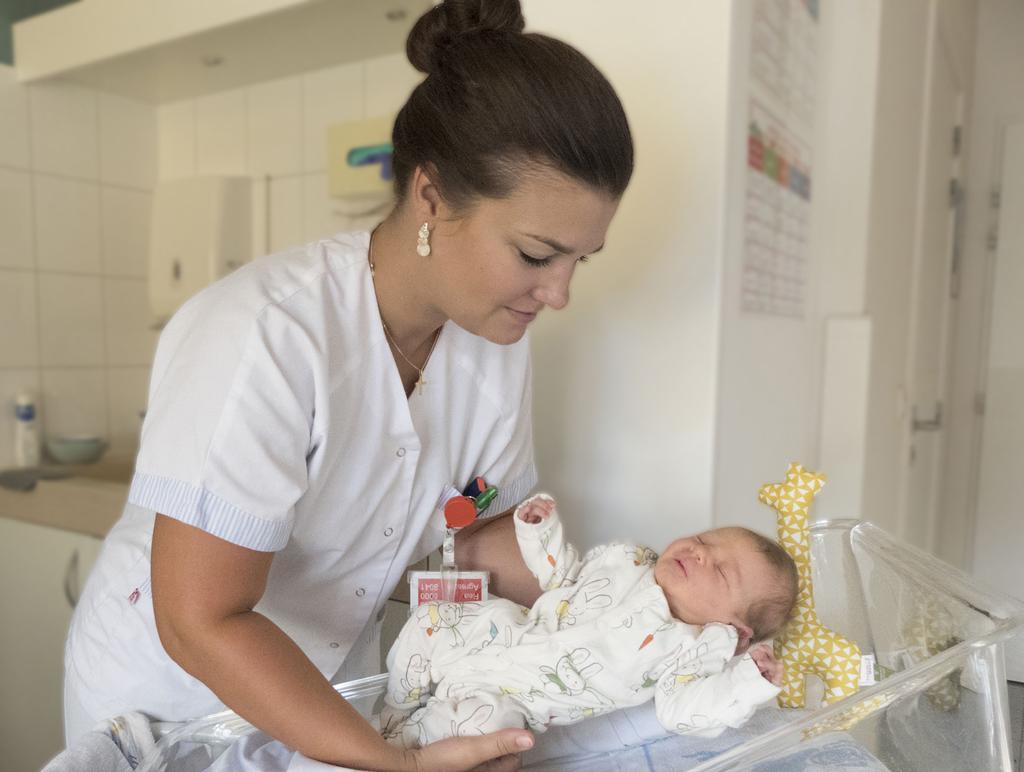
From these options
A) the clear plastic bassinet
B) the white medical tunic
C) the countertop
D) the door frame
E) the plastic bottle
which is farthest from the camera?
the plastic bottle

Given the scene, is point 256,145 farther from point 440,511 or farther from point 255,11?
point 440,511

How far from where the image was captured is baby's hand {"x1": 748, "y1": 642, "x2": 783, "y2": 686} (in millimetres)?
661

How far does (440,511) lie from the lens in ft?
3.12

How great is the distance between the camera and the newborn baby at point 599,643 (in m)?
Answer: 0.74

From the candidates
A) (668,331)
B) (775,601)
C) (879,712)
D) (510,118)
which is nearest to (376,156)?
(668,331)

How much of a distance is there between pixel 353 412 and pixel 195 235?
154 cm

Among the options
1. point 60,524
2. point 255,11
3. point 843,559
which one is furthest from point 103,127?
point 843,559

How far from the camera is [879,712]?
595mm

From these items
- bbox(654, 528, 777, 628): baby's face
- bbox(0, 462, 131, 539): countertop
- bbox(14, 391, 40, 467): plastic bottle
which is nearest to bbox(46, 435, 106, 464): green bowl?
bbox(14, 391, 40, 467): plastic bottle

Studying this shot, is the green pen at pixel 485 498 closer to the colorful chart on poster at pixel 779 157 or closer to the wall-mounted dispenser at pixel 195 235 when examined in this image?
the colorful chart on poster at pixel 779 157

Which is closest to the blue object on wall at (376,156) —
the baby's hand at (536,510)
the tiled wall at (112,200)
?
the tiled wall at (112,200)

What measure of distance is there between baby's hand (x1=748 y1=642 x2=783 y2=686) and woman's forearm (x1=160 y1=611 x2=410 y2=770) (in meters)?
0.30

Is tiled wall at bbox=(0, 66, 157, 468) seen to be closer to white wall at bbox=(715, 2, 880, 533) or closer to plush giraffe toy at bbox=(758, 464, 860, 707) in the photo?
white wall at bbox=(715, 2, 880, 533)

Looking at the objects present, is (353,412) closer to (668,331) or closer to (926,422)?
(668,331)
